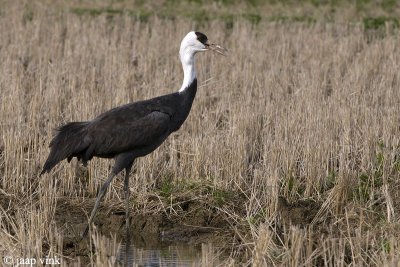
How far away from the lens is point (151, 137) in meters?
8.93

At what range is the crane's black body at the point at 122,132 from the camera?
28.8ft

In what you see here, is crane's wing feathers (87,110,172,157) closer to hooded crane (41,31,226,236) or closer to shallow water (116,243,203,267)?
hooded crane (41,31,226,236)

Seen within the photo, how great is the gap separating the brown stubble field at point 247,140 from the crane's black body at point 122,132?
1.54 ft

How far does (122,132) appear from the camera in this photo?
8891mm

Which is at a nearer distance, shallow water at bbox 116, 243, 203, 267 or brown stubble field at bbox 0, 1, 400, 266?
brown stubble field at bbox 0, 1, 400, 266

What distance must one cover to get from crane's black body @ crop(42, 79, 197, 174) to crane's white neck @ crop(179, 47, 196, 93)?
39 centimetres

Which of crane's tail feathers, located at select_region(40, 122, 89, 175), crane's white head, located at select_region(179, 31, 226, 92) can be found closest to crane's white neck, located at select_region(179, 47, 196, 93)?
crane's white head, located at select_region(179, 31, 226, 92)

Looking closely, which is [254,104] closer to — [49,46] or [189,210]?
[189,210]

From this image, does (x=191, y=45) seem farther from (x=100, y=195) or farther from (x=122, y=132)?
(x=100, y=195)

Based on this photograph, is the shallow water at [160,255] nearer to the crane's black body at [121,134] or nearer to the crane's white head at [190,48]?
the crane's black body at [121,134]

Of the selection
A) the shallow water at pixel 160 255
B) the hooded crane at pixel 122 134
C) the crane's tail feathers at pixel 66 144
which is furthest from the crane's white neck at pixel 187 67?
the shallow water at pixel 160 255

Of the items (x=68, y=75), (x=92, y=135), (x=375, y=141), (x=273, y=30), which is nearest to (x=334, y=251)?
(x=92, y=135)

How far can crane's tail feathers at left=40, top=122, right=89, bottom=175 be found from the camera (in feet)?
28.1

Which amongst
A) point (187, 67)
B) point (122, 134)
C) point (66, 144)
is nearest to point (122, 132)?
point (122, 134)
